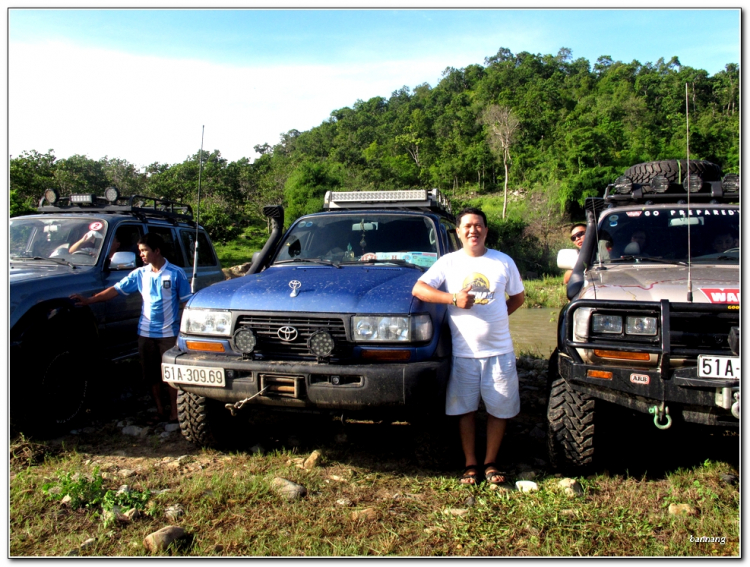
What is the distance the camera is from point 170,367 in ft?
11.9

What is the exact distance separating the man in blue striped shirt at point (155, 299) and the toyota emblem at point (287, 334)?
167 cm

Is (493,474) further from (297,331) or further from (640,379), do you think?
(297,331)

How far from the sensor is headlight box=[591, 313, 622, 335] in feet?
10.8

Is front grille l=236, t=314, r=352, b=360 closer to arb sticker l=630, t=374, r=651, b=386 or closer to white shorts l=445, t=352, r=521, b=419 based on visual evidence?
white shorts l=445, t=352, r=521, b=419

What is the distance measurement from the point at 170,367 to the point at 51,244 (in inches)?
103

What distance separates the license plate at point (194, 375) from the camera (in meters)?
3.47

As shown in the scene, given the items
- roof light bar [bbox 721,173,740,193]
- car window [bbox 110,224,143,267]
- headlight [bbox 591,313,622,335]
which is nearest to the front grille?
headlight [bbox 591,313,622,335]

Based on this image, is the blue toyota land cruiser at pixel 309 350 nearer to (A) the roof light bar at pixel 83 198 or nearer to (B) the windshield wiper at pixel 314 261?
(B) the windshield wiper at pixel 314 261

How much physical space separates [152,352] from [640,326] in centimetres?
374

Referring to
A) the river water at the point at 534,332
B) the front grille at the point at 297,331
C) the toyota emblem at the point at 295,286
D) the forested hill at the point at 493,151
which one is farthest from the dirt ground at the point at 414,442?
the forested hill at the point at 493,151

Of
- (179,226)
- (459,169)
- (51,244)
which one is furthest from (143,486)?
(459,169)

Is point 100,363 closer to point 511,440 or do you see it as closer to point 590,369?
point 511,440

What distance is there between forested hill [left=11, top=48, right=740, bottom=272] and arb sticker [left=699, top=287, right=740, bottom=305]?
1751 centimetres

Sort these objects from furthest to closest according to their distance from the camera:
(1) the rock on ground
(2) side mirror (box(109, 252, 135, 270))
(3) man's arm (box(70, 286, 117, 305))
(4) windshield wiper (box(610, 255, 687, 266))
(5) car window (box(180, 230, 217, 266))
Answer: (5) car window (box(180, 230, 217, 266)), (2) side mirror (box(109, 252, 135, 270)), (3) man's arm (box(70, 286, 117, 305)), (4) windshield wiper (box(610, 255, 687, 266)), (1) the rock on ground
